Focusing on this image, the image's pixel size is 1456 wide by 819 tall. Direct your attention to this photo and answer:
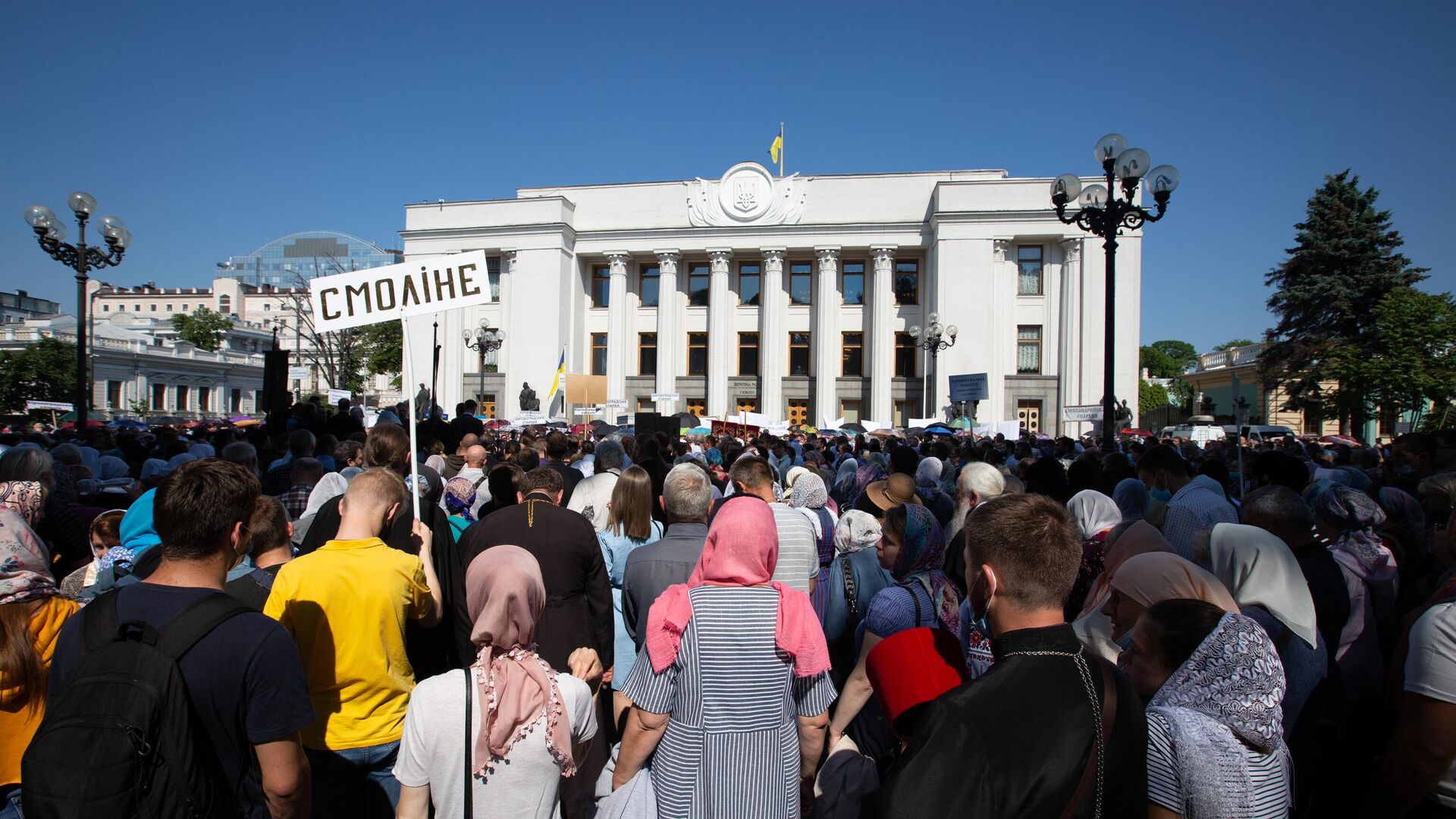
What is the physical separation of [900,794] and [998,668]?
0.36 m

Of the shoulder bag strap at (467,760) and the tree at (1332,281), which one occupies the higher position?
the tree at (1332,281)

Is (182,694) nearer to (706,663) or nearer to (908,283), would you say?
(706,663)

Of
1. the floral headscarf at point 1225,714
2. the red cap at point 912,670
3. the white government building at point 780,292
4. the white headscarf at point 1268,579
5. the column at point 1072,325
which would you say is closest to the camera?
the floral headscarf at point 1225,714

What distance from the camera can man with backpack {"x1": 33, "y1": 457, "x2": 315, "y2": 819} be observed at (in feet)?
6.24

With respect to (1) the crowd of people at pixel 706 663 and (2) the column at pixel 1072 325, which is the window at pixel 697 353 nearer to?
(2) the column at pixel 1072 325

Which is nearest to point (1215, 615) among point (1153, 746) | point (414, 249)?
point (1153, 746)

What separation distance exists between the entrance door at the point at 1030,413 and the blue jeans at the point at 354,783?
39233 mm

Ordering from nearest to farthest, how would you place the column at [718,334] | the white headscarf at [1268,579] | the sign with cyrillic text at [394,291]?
the white headscarf at [1268,579], the sign with cyrillic text at [394,291], the column at [718,334]

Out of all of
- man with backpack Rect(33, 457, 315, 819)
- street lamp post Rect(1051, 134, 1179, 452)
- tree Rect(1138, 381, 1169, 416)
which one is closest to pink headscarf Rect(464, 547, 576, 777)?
man with backpack Rect(33, 457, 315, 819)

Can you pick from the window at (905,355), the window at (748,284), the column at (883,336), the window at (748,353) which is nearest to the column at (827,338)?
the column at (883,336)

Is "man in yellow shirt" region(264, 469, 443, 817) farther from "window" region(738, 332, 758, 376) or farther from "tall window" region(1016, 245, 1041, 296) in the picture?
"window" region(738, 332, 758, 376)

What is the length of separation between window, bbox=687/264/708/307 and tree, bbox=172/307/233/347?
6854 centimetres

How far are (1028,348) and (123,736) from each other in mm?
41791

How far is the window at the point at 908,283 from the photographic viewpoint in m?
43.1
